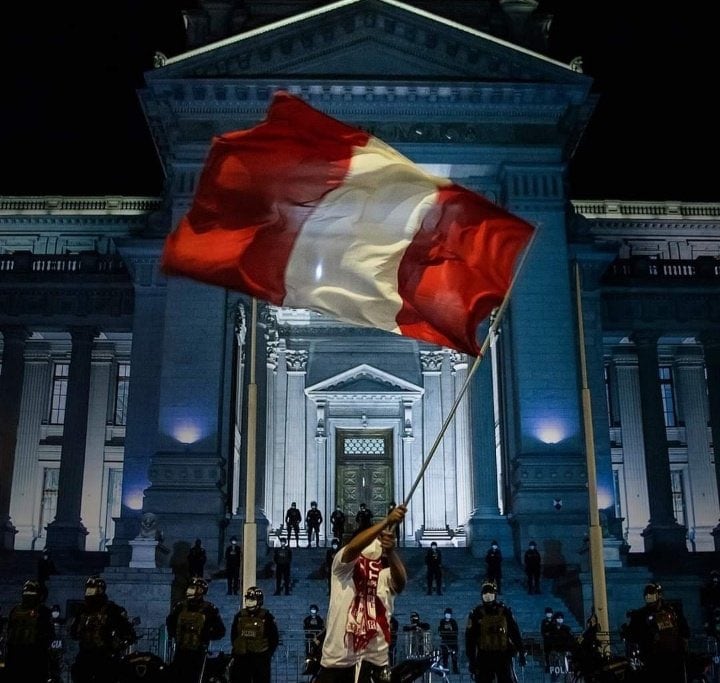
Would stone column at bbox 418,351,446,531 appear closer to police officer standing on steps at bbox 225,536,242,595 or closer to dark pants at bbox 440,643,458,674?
police officer standing on steps at bbox 225,536,242,595

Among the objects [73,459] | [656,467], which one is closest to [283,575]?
[73,459]

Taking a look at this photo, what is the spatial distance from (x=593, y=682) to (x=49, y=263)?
3260cm

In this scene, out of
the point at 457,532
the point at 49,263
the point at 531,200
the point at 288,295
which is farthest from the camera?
the point at 49,263

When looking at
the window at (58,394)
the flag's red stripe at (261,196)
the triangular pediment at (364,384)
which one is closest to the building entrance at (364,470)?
the triangular pediment at (364,384)

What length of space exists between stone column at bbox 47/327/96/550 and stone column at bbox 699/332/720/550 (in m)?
25.1

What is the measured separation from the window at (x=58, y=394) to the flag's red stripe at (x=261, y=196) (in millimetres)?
38192

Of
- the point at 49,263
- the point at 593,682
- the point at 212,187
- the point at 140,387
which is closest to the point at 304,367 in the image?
the point at 140,387

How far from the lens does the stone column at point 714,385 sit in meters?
39.7

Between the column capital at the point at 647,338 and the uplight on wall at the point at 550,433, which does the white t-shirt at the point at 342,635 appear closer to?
the uplight on wall at the point at 550,433

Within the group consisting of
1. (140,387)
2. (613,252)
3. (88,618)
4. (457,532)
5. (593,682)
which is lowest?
(593,682)

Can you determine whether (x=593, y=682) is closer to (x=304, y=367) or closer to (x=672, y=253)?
(x=304, y=367)

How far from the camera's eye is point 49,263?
42.7 meters

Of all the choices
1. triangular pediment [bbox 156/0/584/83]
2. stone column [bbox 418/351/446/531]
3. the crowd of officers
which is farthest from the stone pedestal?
triangular pediment [bbox 156/0/584/83]

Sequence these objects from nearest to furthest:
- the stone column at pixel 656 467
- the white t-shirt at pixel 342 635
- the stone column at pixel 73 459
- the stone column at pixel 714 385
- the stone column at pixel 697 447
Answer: the white t-shirt at pixel 342 635 < the stone column at pixel 656 467 < the stone column at pixel 73 459 < the stone column at pixel 714 385 < the stone column at pixel 697 447
